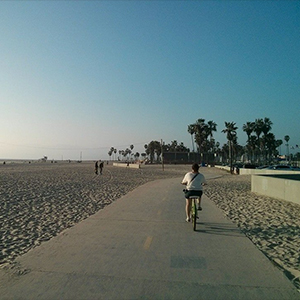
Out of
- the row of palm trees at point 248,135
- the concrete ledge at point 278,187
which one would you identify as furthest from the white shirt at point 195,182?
the row of palm trees at point 248,135

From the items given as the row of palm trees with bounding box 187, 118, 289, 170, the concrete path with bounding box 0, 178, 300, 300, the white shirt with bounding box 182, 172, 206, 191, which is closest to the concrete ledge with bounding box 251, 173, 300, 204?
the concrete path with bounding box 0, 178, 300, 300

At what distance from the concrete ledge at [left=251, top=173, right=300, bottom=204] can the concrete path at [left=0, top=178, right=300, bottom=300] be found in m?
6.73

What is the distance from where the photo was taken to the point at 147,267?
522 centimetres

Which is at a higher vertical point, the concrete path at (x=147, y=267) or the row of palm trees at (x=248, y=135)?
the row of palm trees at (x=248, y=135)

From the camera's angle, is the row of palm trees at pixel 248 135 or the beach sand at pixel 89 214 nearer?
the beach sand at pixel 89 214

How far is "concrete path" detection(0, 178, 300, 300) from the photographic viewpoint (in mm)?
4262

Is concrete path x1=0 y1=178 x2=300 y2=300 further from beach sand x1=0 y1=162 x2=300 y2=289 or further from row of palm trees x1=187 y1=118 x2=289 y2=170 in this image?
row of palm trees x1=187 y1=118 x2=289 y2=170

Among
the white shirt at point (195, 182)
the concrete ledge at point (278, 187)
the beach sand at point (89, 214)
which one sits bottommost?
the beach sand at point (89, 214)

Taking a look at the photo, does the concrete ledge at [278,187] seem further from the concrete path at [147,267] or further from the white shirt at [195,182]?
the white shirt at [195,182]

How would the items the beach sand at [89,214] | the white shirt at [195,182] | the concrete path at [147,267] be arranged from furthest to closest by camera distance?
the white shirt at [195,182]
the beach sand at [89,214]
the concrete path at [147,267]

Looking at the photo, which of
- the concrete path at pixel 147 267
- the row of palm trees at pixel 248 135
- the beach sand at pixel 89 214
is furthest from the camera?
the row of palm trees at pixel 248 135

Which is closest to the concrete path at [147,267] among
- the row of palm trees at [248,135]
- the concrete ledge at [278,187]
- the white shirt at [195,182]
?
the white shirt at [195,182]

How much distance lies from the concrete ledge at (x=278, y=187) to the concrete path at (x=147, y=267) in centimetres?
673

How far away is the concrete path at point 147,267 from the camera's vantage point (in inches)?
168
